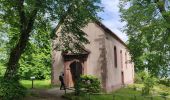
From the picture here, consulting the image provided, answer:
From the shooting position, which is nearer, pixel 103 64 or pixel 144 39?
pixel 144 39

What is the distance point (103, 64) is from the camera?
3284 centimetres

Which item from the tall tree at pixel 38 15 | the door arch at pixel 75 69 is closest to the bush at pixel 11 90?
the tall tree at pixel 38 15

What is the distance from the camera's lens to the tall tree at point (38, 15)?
2322cm

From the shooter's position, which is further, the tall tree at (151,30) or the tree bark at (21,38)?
the tall tree at (151,30)

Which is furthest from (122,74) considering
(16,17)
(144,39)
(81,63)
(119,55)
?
(16,17)

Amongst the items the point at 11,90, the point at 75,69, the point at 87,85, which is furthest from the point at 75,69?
the point at 11,90

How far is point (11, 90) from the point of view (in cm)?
2156

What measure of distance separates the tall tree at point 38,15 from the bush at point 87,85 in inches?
166

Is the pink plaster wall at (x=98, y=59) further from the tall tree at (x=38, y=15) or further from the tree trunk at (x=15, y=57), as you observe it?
the tree trunk at (x=15, y=57)

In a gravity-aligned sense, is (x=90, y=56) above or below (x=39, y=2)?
below

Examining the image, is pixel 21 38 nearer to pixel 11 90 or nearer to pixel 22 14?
pixel 22 14

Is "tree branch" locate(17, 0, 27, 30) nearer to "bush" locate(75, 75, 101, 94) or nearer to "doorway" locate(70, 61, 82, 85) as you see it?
"bush" locate(75, 75, 101, 94)

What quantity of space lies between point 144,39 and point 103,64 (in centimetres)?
517

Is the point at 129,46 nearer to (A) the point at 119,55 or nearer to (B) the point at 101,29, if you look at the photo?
(B) the point at 101,29
